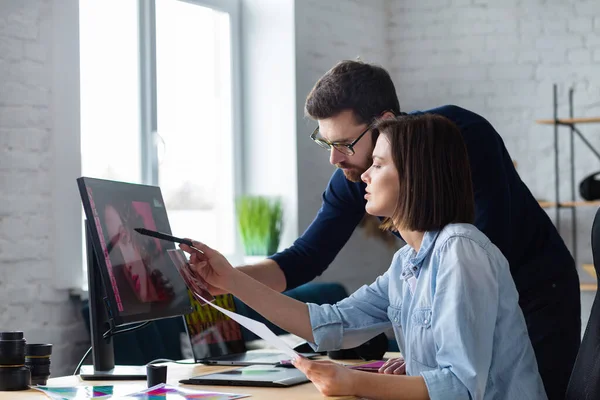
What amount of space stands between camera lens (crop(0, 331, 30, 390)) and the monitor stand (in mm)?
201

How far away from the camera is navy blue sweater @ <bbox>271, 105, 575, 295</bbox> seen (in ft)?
6.34

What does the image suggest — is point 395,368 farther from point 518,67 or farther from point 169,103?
point 518,67

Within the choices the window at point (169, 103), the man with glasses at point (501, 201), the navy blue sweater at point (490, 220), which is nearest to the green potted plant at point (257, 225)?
the window at point (169, 103)

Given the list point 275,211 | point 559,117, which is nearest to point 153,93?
point 275,211

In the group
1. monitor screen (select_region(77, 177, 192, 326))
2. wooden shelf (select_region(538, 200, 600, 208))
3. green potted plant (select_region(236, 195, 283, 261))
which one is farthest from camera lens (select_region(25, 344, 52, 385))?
wooden shelf (select_region(538, 200, 600, 208))

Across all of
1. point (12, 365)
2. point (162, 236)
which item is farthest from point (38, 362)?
point (162, 236)

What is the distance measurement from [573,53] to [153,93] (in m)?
2.40

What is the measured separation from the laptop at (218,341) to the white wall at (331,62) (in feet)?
7.09

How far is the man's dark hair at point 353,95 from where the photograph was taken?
2.10 m

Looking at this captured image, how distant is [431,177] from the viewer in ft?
5.38

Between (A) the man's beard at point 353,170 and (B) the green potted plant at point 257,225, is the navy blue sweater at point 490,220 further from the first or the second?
(B) the green potted plant at point 257,225

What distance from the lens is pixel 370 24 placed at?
514 cm

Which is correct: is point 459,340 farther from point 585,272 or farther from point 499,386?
point 585,272

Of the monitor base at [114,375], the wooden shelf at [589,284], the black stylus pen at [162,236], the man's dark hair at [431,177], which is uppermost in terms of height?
the man's dark hair at [431,177]
